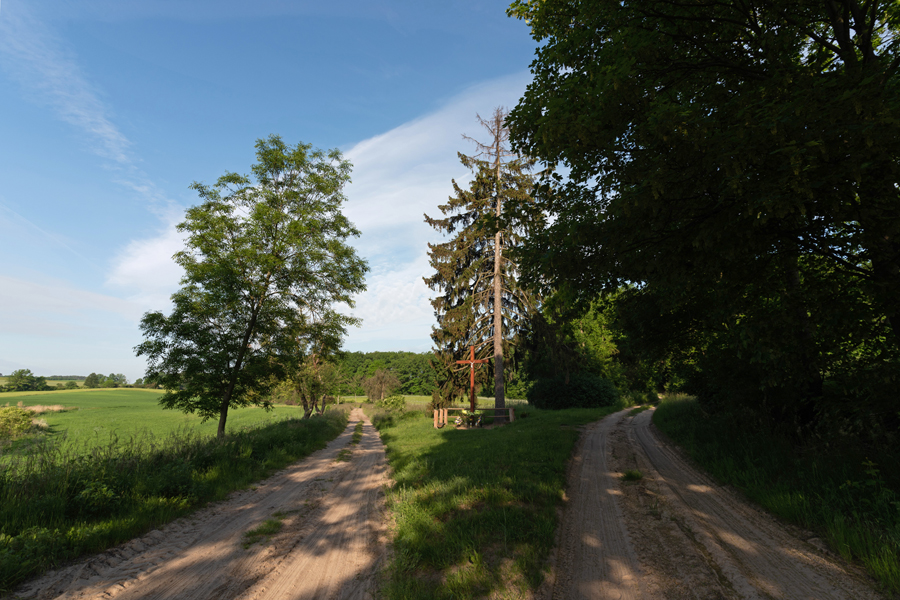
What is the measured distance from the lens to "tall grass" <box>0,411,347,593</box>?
15.4 ft

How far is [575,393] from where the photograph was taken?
3262 cm

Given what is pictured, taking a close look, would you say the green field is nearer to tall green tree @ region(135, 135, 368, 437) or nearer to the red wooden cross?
tall green tree @ region(135, 135, 368, 437)

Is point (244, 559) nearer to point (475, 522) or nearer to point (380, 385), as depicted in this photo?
point (475, 522)

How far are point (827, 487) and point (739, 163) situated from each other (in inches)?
199

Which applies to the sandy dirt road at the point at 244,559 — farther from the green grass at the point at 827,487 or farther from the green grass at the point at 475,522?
the green grass at the point at 827,487

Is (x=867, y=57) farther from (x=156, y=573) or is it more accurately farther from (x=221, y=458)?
(x=221, y=458)

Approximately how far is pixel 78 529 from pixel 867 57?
13497mm

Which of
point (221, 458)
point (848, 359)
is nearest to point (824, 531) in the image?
point (848, 359)

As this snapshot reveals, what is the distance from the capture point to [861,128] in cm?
376

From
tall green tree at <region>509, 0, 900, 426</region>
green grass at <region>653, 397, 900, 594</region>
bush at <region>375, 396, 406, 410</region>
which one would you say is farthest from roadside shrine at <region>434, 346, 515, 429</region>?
tall green tree at <region>509, 0, 900, 426</region>

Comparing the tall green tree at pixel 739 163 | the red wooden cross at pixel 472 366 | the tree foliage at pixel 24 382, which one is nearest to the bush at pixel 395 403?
the red wooden cross at pixel 472 366

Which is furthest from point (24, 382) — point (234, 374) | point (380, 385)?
point (234, 374)

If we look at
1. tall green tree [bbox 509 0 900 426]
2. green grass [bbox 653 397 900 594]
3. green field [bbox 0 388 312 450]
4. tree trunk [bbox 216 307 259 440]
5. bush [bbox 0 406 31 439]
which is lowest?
green field [bbox 0 388 312 450]

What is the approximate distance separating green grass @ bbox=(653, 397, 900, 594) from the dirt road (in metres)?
0.24
